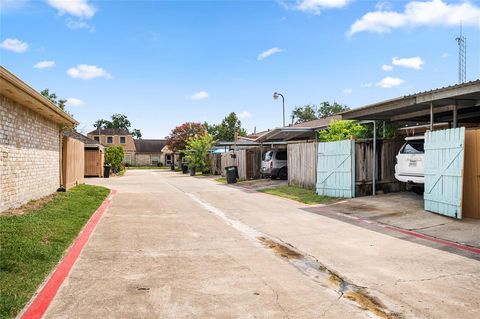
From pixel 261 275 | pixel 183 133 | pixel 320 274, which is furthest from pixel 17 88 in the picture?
pixel 183 133

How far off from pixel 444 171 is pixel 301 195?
6892mm

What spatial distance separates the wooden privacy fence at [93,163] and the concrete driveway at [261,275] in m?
23.7

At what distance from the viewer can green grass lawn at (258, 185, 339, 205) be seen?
15.2 m

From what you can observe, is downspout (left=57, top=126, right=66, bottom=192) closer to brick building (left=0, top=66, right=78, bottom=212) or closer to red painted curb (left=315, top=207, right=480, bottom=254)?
brick building (left=0, top=66, right=78, bottom=212)

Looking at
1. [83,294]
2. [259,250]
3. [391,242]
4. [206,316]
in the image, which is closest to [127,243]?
[259,250]

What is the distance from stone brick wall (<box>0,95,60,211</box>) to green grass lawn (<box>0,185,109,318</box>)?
0.74 meters

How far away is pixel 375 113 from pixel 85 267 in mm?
11110

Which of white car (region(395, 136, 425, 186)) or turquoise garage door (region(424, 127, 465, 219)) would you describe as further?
white car (region(395, 136, 425, 186))

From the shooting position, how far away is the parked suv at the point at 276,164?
2452 centimetres

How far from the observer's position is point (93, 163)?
109ft

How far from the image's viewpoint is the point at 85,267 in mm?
6188

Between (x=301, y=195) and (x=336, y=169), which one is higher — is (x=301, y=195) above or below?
below

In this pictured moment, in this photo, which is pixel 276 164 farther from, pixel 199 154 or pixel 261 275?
pixel 261 275

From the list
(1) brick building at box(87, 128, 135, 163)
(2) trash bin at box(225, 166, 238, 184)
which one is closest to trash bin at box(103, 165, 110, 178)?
(2) trash bin at box(225, 166, 238, 184)
